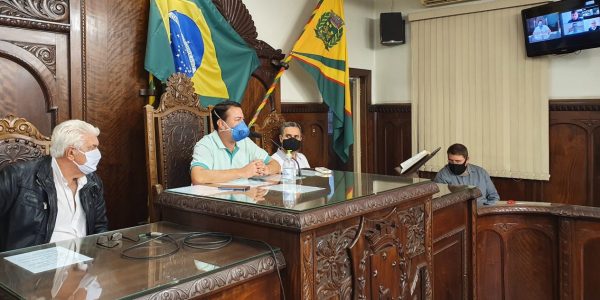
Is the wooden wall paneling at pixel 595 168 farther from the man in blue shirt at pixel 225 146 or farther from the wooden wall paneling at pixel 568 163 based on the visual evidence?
the man in blue shirt at pixel 225 146

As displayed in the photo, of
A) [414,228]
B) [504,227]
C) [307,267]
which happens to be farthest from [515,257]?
[307,267]

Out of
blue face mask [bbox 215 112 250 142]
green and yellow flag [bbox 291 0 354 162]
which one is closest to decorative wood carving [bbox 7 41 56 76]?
blue face mask [bbox 215 112 250 142]

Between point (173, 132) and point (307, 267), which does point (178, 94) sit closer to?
point (173, 132)

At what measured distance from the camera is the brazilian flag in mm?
2799

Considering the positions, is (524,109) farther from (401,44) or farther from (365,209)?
(365,209)

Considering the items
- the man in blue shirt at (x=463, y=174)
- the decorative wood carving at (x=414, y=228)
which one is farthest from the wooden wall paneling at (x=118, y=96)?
the man in blue shirt at (x=463, y=174)

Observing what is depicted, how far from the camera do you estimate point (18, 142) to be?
7.04ft

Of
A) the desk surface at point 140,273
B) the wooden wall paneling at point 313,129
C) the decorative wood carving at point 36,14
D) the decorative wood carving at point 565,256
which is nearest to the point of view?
the desk surface at point 140,273

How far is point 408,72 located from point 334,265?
4.05 meters

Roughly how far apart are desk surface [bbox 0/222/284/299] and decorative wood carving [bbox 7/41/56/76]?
1.44 metres

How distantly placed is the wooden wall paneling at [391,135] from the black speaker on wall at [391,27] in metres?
0.71

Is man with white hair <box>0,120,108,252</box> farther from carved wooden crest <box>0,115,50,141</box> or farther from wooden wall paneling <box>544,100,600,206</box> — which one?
wooden wall paneling <box>544,100,600,206</box>

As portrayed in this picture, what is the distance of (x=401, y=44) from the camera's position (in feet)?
16.9

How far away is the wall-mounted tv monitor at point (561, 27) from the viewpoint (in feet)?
12.2
